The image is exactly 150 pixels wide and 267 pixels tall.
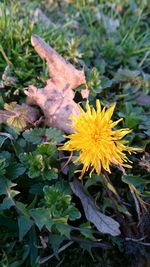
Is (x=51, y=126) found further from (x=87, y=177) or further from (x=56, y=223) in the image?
(x=56, y=223)

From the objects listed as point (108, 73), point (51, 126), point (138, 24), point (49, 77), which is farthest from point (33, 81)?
point (138, 24)

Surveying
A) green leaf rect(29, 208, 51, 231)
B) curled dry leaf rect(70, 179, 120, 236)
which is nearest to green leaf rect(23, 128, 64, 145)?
curled dry leaf rect(70, 179, 120, 236)

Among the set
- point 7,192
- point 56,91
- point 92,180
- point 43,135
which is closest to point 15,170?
point 7,192

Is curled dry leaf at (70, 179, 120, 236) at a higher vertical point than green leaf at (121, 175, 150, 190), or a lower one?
lower

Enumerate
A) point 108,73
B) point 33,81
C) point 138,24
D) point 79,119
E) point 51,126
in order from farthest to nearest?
point 138,24
point 108,73
point 33,81
point 51,126
point 79,119

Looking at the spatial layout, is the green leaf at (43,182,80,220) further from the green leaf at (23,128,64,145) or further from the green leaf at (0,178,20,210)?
the green leaf at (23,128,64,145)

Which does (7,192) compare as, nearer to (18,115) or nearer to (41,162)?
(41,162)
